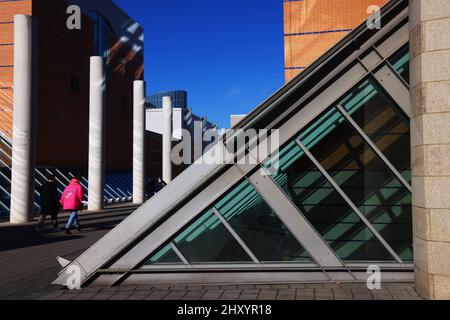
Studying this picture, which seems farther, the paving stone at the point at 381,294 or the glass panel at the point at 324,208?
the glass panel at the point at 324,208

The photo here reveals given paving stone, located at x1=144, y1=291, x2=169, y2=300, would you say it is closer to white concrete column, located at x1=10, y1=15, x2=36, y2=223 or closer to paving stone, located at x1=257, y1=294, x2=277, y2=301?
paving stone, located at x1=257, y1=294, x2=277, y2=301

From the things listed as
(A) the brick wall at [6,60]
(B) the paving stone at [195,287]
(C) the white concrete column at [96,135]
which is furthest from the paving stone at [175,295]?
(A) the brick wall at [6,60]

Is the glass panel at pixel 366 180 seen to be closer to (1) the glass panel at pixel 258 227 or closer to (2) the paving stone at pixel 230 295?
(1) the glass panel at pixel 258 227

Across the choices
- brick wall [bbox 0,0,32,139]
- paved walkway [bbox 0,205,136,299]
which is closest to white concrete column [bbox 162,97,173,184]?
brick wall [bbox 0,0,32,139]

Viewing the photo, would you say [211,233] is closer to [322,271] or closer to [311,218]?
[322,271]

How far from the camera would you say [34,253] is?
998cm

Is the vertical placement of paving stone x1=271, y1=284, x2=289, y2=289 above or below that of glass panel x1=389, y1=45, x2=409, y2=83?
below

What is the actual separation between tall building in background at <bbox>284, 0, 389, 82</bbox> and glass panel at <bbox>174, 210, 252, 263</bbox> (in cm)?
1057

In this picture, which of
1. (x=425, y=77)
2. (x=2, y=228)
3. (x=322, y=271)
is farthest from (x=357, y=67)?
(x=2, y=228)

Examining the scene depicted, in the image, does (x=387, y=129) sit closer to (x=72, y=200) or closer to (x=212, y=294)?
(x=212, y=294)

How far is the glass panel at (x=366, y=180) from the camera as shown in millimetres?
8602

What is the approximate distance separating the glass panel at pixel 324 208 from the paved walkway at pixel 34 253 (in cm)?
445

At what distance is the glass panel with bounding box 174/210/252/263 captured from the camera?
709cm

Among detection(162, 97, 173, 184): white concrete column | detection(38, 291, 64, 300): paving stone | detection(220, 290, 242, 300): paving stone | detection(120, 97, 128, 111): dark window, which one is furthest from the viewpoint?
detection(120, 97, 128, 111): dark window
